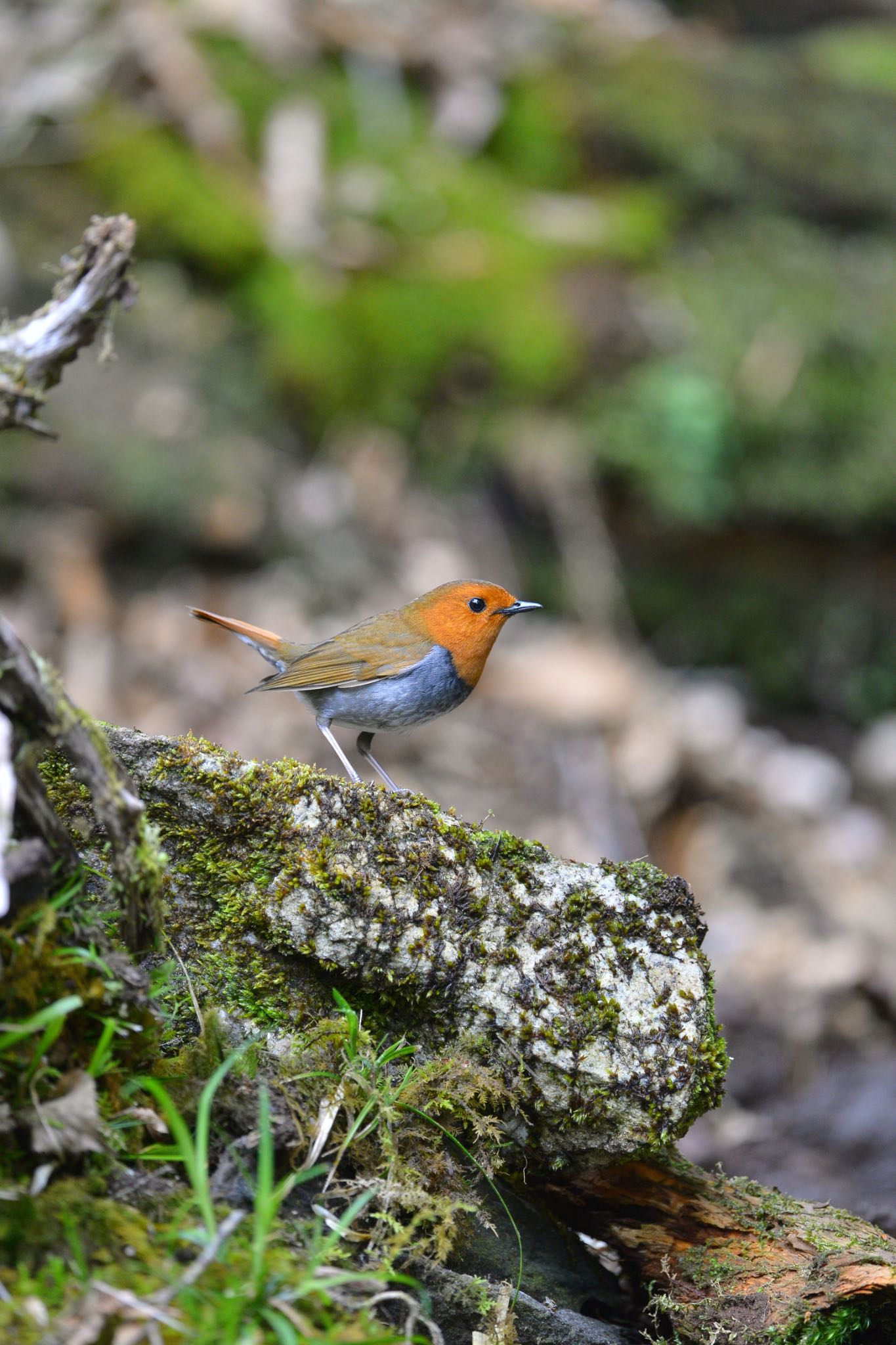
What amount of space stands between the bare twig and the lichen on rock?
935 mm

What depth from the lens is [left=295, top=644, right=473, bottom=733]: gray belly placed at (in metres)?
4.33

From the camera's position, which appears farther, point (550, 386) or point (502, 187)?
point (502, 187)

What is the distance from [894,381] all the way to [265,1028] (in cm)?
851

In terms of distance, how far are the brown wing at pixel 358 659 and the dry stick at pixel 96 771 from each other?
1.94 metres

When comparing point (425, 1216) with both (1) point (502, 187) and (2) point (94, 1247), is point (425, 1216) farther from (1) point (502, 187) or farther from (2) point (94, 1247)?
(1) point (502, 187)

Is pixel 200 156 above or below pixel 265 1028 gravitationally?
above

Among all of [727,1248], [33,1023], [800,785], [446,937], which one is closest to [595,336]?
[800,785]

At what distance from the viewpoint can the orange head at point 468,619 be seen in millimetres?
4434

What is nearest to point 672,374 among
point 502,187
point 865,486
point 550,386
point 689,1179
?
point 550,386

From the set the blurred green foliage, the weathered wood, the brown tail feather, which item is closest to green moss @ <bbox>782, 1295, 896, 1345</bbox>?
the weathered wood

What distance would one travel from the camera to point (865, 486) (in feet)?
29.8

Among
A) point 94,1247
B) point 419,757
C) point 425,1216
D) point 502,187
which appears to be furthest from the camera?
point 502,187

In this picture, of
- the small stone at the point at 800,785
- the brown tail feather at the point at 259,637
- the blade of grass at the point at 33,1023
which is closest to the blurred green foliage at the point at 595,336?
the small stone at the point at 800,785

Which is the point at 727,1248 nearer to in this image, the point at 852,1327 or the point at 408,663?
the point at 852,1327
